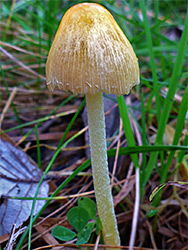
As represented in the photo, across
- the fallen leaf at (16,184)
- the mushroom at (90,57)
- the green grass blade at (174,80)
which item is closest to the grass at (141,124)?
the green grass blade at (174,80)

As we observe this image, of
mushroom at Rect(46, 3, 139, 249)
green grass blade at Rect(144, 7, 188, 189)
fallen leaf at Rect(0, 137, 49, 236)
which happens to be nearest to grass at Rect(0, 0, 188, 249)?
green grass blade at Rect(144, 7, 188, 189)

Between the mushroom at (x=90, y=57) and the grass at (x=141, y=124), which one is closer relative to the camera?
the mushroom at (x=90, y=57)

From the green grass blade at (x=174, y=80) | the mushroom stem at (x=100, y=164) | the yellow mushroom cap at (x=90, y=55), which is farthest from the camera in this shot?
the green grass blade at (x=174, y=80)

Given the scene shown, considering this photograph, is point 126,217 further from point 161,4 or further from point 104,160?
point 161,4

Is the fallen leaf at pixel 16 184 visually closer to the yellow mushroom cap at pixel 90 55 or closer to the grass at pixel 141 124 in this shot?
the grass at pixel 141 124

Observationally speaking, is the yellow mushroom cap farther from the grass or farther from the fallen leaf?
the fallen leaf

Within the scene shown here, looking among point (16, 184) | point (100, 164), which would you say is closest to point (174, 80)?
point (100, 164)
